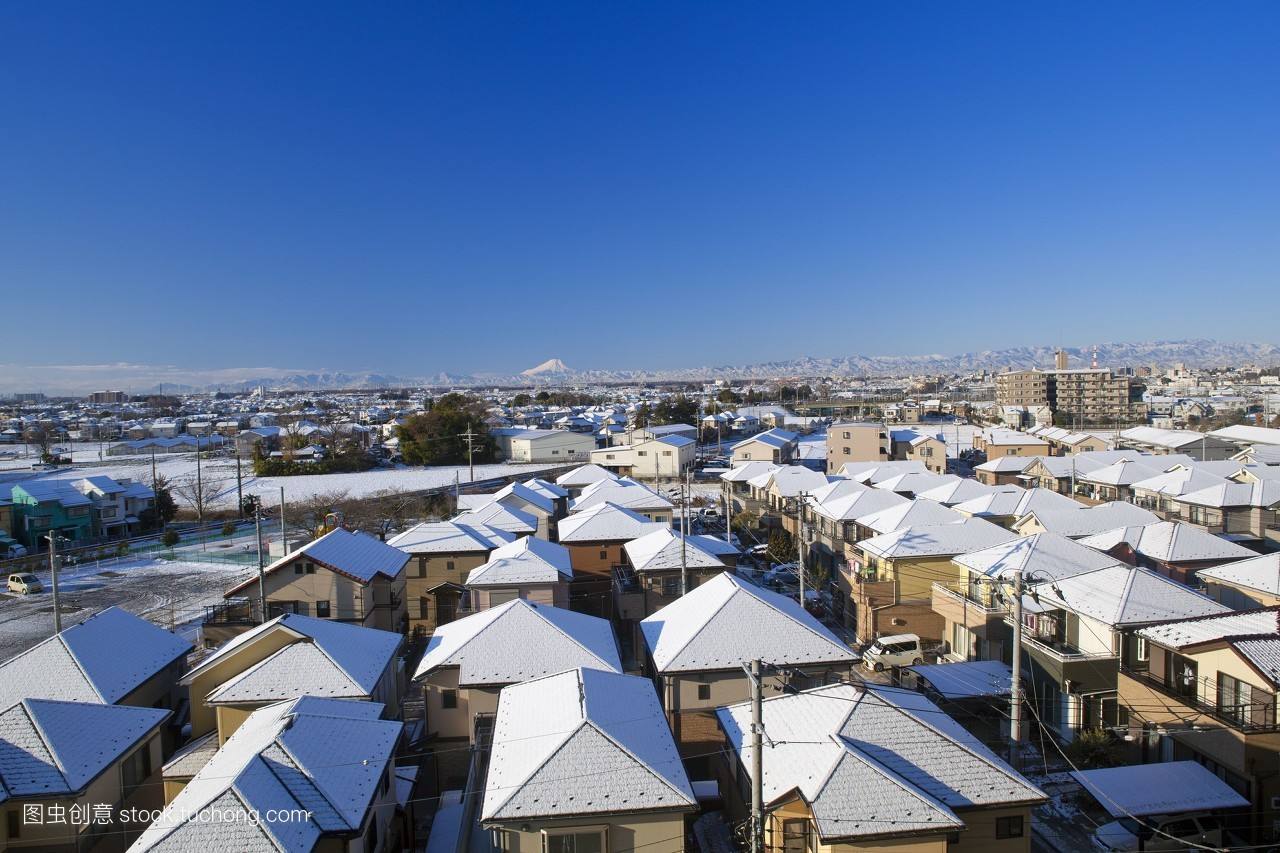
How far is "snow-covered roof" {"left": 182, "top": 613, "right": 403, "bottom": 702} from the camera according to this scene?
8406 mm

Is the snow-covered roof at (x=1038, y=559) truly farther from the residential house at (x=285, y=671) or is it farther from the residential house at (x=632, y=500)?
the residential house at (x=632, y=500)

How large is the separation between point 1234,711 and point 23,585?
2349 centimetres

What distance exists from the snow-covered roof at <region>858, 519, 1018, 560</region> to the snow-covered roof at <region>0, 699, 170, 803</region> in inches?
448

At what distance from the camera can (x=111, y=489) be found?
26.9 metres

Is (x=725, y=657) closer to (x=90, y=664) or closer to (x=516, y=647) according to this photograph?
(x=516, y=647)

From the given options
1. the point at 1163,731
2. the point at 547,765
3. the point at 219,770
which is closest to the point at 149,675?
the point at 219,770

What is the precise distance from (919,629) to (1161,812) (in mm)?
5973

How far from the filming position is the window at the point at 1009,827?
20.3 feet

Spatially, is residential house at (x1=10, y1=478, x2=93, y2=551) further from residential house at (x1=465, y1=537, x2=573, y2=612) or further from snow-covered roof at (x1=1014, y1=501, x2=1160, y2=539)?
snow-covered roof at (x1=1014, y1=501, x2=1160, y2=539)

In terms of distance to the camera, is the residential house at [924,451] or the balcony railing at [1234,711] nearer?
the balcony railing at [1234,711]

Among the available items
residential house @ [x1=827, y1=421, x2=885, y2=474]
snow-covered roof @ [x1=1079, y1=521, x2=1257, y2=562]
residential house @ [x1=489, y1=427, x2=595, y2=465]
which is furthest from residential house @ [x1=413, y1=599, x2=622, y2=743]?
residential house @ [x1=489, y1=427, x2=595, y2=465]

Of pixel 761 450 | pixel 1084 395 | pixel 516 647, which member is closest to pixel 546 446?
pixel 761 450

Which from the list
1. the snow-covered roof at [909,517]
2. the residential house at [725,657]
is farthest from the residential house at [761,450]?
the residential house at [725,657]

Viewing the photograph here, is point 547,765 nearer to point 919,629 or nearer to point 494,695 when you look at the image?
point 494,695
